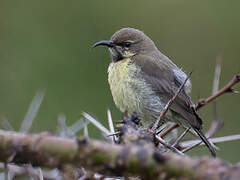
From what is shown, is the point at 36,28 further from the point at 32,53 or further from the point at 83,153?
the point at 83,153

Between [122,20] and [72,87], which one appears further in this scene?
[122,20]

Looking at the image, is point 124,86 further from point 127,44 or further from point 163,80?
point 127,44

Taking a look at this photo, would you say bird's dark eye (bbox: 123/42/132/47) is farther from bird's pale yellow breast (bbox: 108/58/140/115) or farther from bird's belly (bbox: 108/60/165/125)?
bird's belly (bbox: 108/60/165/125)

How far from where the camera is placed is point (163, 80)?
16.0ft

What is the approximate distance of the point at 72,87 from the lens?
6.10 meters

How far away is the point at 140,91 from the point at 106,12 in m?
2.42

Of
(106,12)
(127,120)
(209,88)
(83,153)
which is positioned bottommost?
(209,88)

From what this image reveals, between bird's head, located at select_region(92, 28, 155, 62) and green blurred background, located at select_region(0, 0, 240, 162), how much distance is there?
1.04 m

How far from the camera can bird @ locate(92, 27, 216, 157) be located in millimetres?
4596

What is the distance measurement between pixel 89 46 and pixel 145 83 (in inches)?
78.1

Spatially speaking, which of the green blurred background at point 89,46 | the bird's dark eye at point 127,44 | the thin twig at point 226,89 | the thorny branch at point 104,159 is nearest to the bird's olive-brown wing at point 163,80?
the bird's dark eye at point 127,44

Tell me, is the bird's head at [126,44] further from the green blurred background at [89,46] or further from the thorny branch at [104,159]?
the thorny branch at [104,159]

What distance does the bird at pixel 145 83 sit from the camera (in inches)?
181

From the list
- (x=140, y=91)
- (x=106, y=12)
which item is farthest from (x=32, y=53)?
(x=140, y=91)
